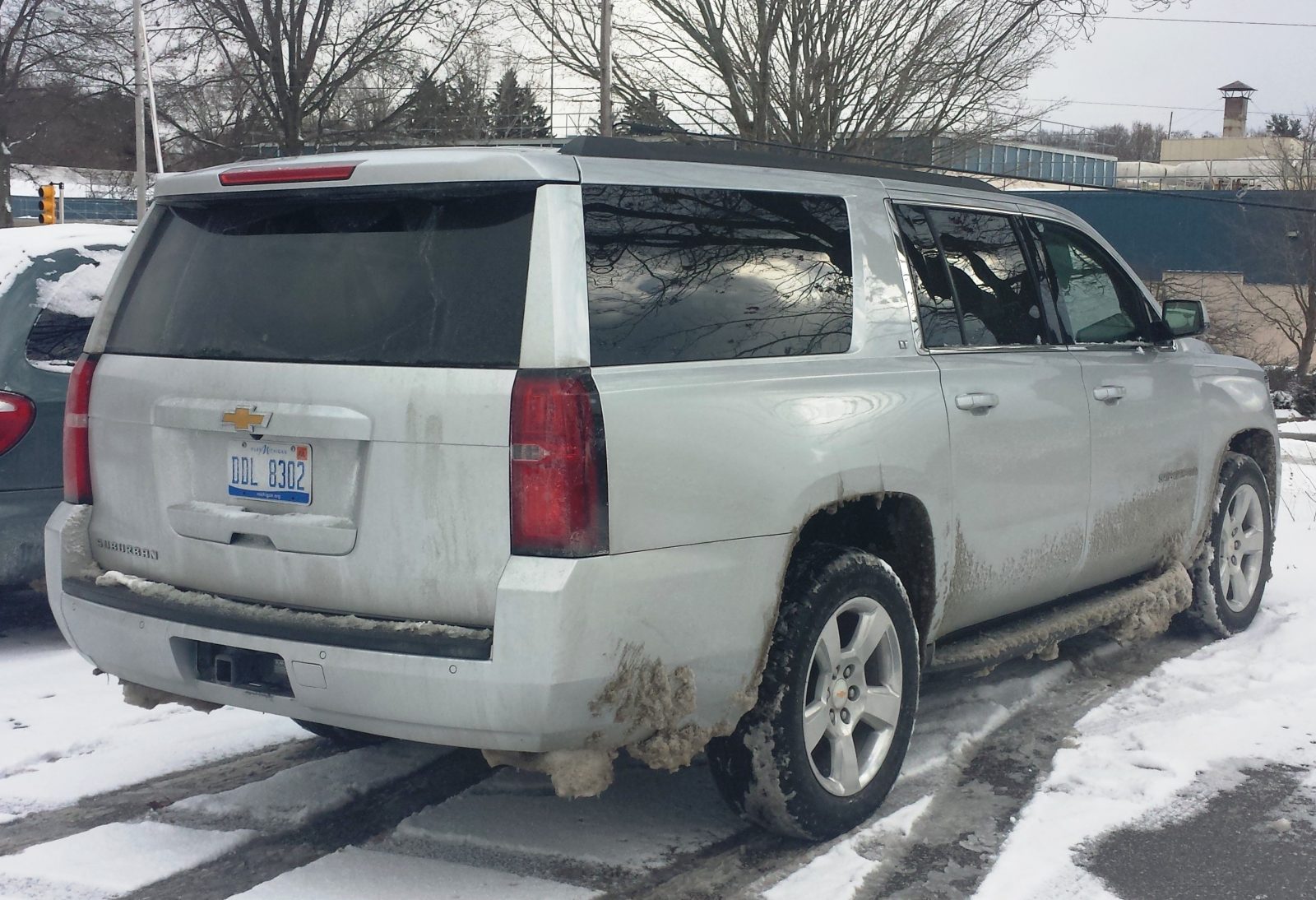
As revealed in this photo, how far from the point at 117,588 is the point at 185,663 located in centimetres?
35

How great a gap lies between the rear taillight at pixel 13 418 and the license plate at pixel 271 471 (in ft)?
9.06

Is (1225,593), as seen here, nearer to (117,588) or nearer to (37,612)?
(117,588)

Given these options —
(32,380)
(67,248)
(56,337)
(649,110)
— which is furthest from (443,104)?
(32,380)

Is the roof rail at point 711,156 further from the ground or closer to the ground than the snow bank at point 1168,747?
further from the ground

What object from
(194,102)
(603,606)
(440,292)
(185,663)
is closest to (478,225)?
(440,292)

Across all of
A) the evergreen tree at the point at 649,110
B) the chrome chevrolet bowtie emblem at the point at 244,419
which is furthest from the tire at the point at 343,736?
the evergreen tree at the point at 649,110

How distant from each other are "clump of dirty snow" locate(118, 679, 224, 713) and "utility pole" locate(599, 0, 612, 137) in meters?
20.7

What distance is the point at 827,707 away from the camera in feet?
12.4

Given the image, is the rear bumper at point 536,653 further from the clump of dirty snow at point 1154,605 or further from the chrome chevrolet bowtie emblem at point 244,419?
the clump of dirty snow at point 1154,605

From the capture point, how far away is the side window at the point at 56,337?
19.3 feet

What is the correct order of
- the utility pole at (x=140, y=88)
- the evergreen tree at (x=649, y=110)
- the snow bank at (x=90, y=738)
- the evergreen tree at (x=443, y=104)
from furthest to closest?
the evergreen tree at (x=443, y=104) → the utility pole at (x=140, y=88) → the evergreen tree at (x=649, y=110) → the snow bank at (x=90, y=738)

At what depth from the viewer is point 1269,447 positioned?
6.54m

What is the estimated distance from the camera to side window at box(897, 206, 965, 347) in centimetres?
437

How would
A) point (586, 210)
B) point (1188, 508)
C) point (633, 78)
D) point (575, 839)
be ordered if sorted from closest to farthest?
point (586, 210) < point (575, 839) < point (1188, 508) < point (633, 78)
